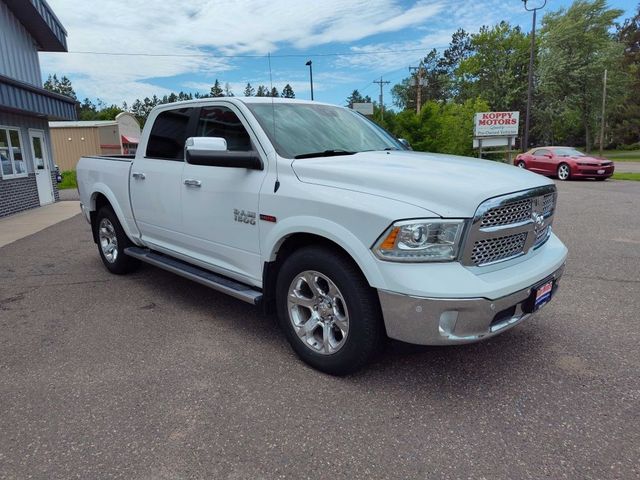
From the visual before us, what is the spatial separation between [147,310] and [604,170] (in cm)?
1895

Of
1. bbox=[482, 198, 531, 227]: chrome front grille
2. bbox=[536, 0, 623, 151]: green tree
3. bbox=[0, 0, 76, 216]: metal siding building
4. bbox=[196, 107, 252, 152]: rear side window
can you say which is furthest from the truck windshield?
bbox=[536, 0, 623, 151]: green tree

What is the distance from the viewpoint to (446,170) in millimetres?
3096

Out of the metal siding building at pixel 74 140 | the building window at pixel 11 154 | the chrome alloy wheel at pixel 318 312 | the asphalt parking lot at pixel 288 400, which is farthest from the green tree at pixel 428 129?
the chrome alloy wheel at pixel 318 312

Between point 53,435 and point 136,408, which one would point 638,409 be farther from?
point 53,435

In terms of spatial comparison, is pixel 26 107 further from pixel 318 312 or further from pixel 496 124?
pixel 496 124

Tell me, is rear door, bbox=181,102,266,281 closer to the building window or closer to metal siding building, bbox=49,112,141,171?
the building window

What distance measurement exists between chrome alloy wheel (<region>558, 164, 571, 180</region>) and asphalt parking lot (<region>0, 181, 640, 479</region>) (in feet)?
52.6

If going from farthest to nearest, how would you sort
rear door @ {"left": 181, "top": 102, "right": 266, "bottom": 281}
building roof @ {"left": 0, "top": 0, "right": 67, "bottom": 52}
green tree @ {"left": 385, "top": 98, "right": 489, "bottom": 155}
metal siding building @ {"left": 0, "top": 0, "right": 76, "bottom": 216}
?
green tree @ {"left": 385, "top": 98, "right": 489, "bottom": 155}, building roof @ {"left": 0, "top": 0, "right": 67, "bottom": 52}, metal siding building @ {"left": 0, "top": 0, "right": 76, "bottom": 216}, rear door @ {"left": 181, "top": 102, "right": 266, "bottom": 281}

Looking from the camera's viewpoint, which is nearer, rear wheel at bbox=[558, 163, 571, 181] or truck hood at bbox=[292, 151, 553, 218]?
truck hood at bbox=[292, 151, 553, 218]

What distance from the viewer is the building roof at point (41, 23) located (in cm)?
1253

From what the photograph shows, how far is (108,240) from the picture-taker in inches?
231

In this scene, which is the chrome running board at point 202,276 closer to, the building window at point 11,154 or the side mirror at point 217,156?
the side mirror at point 217,156

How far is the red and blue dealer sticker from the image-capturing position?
3.00 meters

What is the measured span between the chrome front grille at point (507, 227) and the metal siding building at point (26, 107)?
1166 cm
